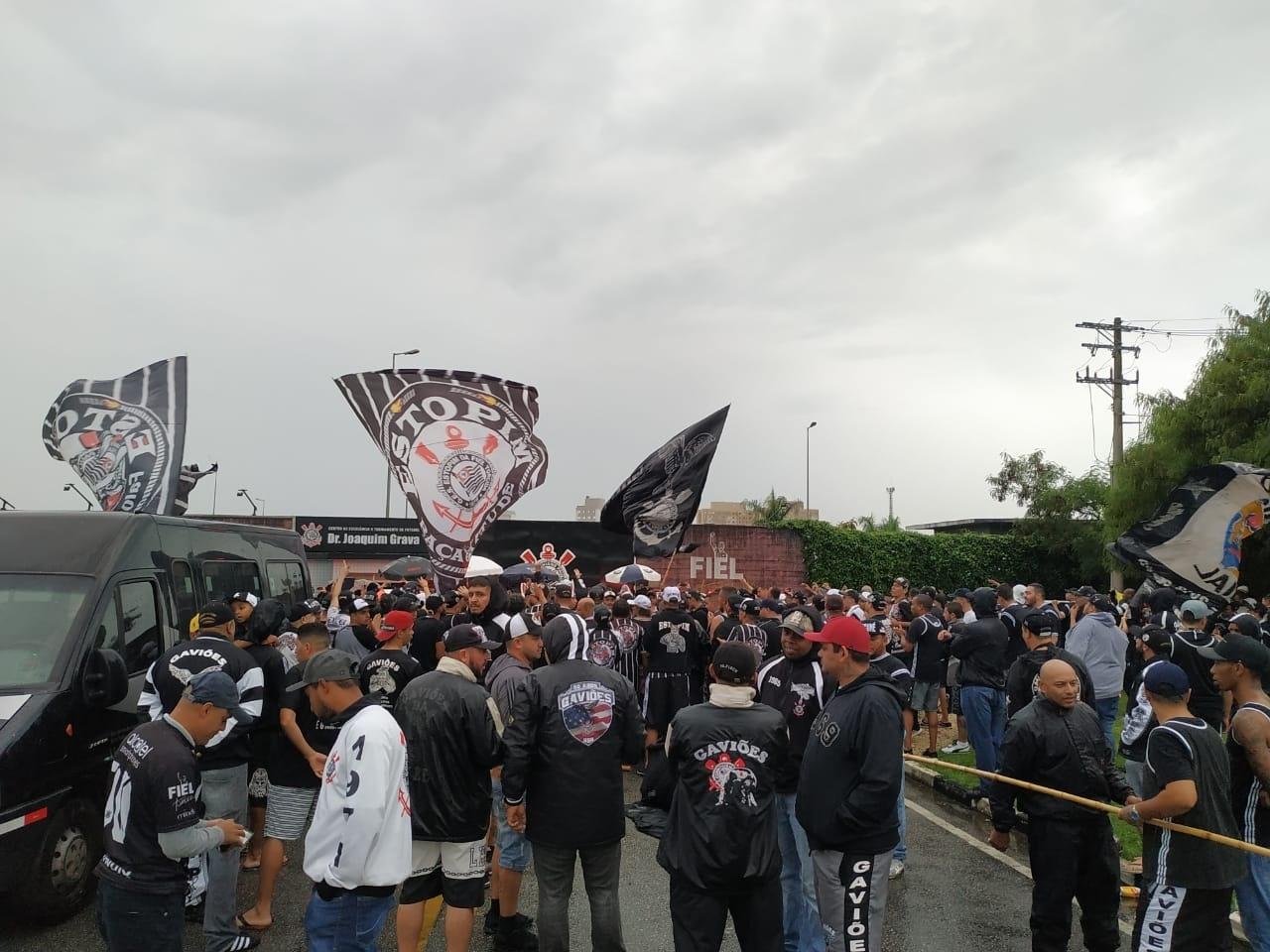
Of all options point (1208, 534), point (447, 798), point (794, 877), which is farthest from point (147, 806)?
point (1208, 534)

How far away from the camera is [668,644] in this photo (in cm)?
948

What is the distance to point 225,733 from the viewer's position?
5.15 metres

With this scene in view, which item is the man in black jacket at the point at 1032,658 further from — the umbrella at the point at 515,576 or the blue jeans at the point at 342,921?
the umbrella at the point at 515,576

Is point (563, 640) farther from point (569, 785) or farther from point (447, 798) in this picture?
point (447, 798)

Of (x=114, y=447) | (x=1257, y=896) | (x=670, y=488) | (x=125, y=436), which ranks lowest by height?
(x=1257, y=896)

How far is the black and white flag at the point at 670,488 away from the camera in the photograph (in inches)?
480

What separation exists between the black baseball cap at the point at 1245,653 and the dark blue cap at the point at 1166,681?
21.4 inches

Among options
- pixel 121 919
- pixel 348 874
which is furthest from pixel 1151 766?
pixel 121 919

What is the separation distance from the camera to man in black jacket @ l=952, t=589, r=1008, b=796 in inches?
339

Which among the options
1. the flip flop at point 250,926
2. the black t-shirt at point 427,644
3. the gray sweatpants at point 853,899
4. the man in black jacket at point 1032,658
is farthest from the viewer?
the black t-shirt at point 427,644

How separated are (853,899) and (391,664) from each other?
10.7 feet

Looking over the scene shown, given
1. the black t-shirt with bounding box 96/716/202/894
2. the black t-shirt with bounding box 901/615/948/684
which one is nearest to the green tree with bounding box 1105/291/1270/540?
the black t-shirt with bounding box 901/615/948/684

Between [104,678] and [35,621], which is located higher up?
[35,621]

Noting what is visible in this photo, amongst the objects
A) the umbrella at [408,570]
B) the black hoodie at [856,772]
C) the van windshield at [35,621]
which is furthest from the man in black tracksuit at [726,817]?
the umbrella at [408,570]
